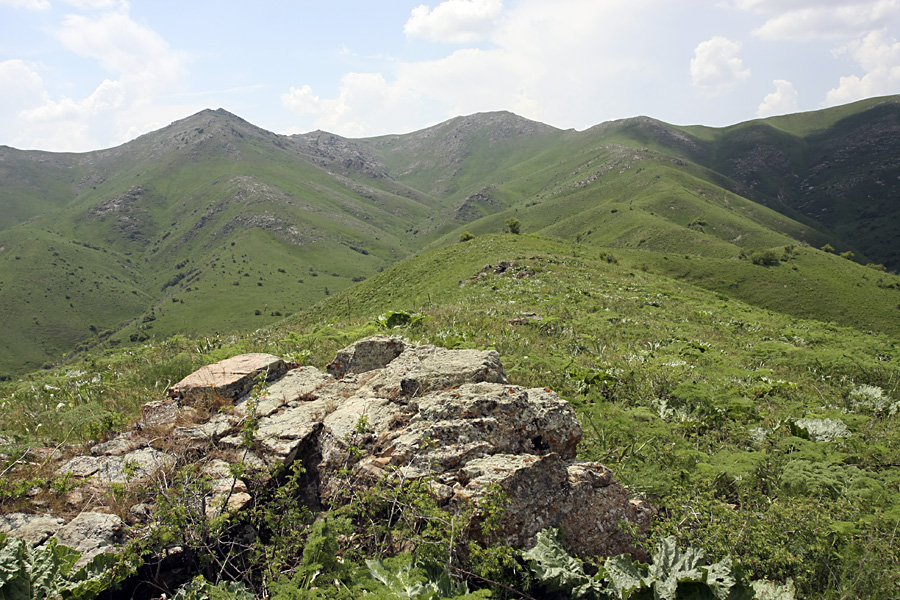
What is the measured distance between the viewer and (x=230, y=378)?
8.13 metres

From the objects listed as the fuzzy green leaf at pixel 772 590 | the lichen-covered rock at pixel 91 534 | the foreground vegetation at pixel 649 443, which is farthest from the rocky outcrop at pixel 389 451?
the fuzzy green leaf at pixel 772 590

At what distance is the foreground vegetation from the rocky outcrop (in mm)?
356

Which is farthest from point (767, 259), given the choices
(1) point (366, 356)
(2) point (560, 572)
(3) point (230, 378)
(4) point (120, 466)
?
(4) point (120, 466)

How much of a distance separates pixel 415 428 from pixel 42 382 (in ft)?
36.2

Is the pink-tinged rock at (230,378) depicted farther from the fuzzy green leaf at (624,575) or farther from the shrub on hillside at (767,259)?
the shrub on hillside at (767,259)

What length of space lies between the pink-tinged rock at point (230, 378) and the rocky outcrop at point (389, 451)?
4 centimetres

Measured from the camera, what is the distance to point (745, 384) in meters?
11.2

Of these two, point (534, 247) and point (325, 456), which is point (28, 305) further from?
point (325, 456)

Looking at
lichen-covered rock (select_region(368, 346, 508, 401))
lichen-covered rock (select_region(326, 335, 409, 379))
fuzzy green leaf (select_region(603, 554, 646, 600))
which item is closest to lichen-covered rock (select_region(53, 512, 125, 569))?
lichen-covered rock (select_region(368, 346, 508, 401))

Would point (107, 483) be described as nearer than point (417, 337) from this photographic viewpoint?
Yes

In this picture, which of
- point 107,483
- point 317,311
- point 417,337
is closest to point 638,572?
point 107,483

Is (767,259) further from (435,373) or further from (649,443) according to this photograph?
(435,373)

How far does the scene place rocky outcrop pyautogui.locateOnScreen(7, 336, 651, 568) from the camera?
16.4ft

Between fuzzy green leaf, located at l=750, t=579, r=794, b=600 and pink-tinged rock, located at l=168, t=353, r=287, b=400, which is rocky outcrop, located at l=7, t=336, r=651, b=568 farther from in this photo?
fuzzy green leaf, located at l=750, t=579, r=794, b=600
